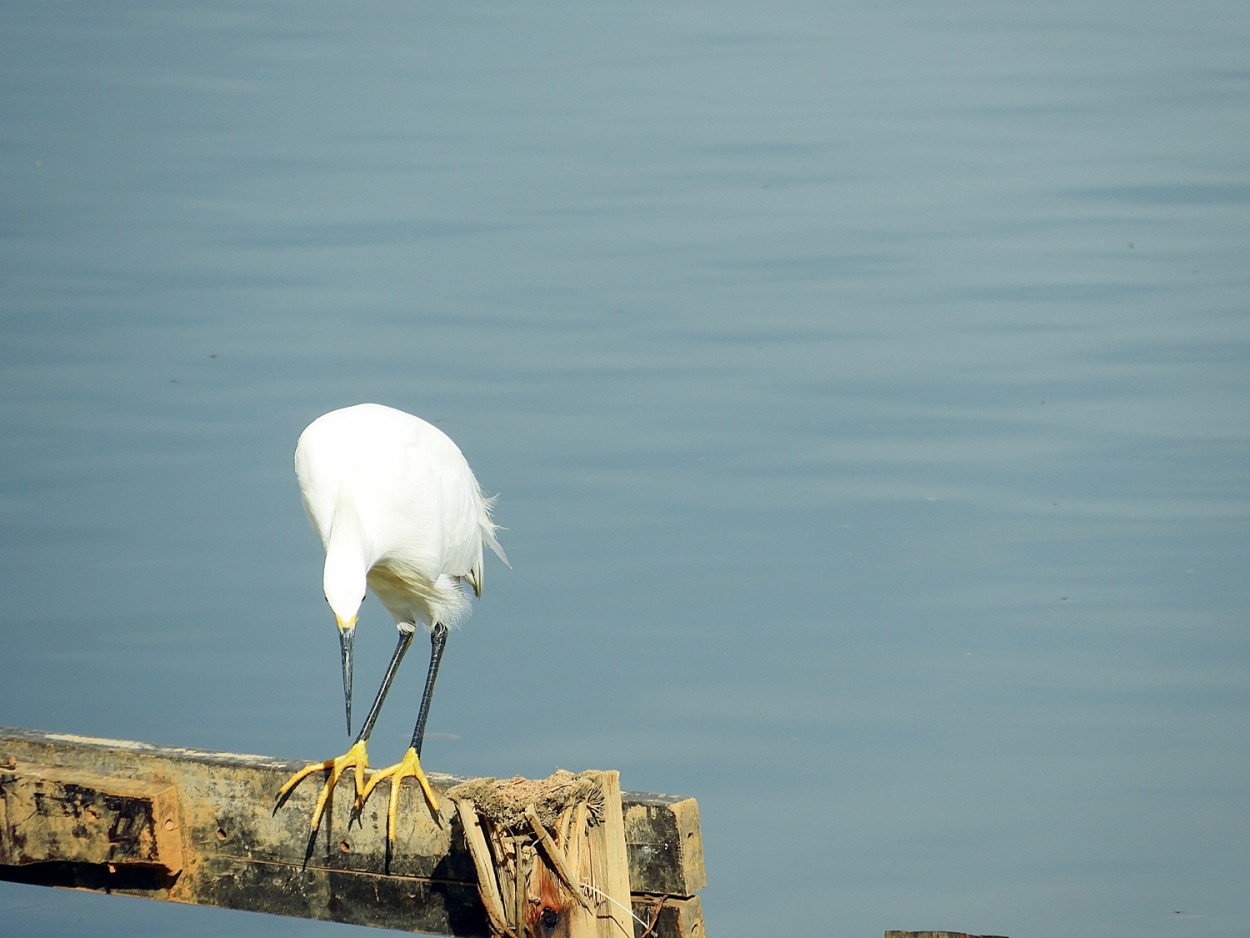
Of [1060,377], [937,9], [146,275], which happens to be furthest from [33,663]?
[937,9]

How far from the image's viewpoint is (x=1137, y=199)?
1138 centimetres

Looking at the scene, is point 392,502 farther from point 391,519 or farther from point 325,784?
point 325,784

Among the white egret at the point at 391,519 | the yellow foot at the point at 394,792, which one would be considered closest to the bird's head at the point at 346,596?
the white egret at the point at 391,519

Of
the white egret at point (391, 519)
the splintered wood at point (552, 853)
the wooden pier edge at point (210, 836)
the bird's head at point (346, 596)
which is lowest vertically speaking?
the splintered wood at point (552, 853)

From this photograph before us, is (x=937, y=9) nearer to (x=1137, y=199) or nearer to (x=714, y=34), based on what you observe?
(x=714, y=34)

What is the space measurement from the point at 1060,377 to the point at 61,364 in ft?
16.0

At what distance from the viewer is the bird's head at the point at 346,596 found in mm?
4527

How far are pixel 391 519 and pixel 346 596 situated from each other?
0.65m

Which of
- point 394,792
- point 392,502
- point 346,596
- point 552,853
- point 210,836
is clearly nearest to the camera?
point 552,853

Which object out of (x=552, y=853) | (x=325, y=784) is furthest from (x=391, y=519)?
(x=552, y=853)

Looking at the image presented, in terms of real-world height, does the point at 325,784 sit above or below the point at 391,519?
below

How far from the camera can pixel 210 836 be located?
4191mm

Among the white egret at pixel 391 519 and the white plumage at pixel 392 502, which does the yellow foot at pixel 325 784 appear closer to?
the white egret at pixel 391 519

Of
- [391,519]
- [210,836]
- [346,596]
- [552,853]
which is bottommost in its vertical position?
[552,853]
